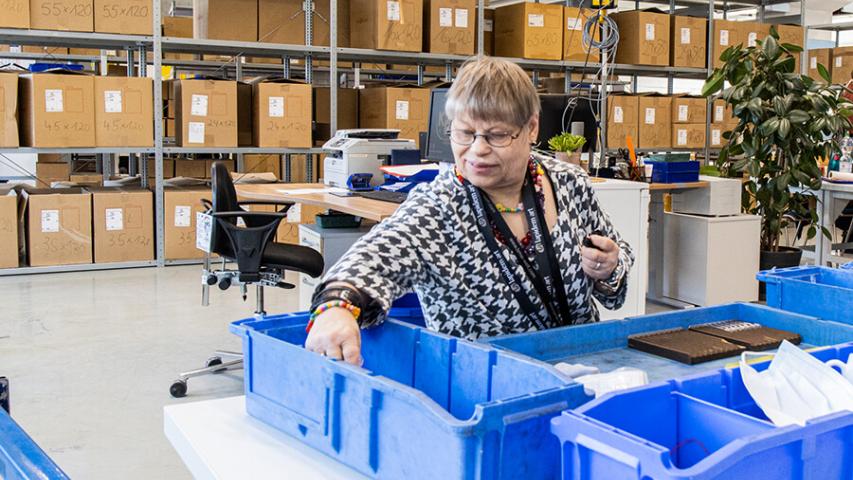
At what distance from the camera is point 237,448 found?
3.83 feet

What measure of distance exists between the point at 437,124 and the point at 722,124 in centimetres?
483

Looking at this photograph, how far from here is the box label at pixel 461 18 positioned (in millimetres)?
6527

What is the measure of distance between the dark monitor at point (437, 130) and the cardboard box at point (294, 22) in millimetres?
2801

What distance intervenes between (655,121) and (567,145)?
3.55m

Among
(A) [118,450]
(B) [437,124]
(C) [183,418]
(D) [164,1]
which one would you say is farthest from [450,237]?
(D) [164,1]

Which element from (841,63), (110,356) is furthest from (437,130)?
(841,63)

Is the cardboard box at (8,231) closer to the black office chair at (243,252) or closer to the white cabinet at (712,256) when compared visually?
the black office chair at (243,252)

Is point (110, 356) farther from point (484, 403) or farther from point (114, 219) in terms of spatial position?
point (484, 403)

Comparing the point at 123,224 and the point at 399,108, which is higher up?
the point at 399,108

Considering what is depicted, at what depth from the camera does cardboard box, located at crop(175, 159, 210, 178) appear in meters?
7.05

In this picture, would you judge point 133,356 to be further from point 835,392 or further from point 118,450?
A: point 835,392

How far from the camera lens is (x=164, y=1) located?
39.6 ft

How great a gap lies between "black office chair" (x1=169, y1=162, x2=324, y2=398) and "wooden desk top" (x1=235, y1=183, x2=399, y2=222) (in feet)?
0.63

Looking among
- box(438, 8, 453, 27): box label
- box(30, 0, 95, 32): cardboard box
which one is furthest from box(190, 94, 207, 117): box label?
box(438, 8, 453, 27): box label
